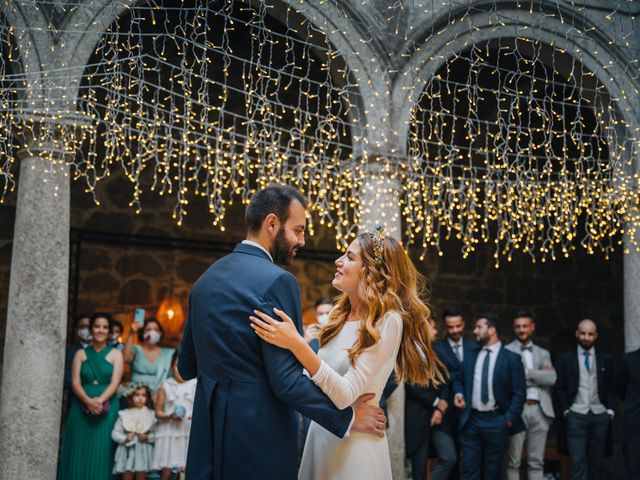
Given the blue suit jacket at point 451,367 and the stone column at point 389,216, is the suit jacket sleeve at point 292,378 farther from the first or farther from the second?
the blue suit jacket at point 451,367

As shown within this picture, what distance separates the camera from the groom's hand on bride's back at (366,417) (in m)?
3.00

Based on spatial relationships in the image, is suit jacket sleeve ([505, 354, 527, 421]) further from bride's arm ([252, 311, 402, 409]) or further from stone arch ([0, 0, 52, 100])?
stone arch ([0, 0, 52, 100])

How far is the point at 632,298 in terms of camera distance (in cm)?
773

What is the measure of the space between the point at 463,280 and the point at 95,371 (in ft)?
18.6

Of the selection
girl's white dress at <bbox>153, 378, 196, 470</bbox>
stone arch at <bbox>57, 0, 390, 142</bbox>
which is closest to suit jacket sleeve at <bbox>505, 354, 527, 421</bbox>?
stone arch at <bbox>57, 0, 390, 142</bbox>

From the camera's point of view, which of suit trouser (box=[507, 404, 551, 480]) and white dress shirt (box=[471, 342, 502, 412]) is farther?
suit trouser (box=[507, 404, 551, 480])

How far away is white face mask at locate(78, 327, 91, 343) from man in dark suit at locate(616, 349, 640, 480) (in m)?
4.70

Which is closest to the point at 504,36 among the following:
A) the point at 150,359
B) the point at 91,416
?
the point at 150,359

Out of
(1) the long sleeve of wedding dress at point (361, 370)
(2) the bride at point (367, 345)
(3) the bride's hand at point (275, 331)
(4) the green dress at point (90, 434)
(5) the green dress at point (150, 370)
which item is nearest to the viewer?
(3) the bride's hand at point (275, 331)

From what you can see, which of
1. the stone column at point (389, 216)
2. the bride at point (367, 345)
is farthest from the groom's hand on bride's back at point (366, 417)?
the stone column at point (389, 216)

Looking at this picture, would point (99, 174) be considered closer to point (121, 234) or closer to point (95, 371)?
point (121, 234)

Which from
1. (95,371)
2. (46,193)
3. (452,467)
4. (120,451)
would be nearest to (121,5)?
(46,193)

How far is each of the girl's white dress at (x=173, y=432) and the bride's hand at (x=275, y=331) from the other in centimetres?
438

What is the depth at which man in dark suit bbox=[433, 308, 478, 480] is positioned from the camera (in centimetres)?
715
